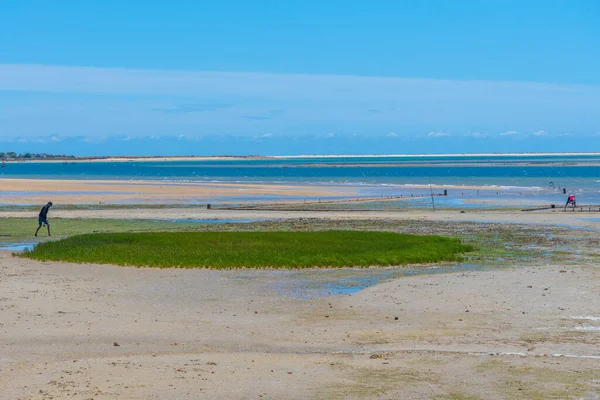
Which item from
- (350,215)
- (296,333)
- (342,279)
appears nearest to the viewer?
(296,333)

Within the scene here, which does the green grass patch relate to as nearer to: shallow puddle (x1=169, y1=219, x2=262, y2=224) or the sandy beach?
the sandy beach

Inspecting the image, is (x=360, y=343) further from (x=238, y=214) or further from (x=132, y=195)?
(x=132, y=195)

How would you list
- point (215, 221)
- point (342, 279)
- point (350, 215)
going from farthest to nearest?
point (350, 215) → point (215, 221) → point (342, 279)

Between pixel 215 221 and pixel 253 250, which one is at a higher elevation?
pixel 215 221

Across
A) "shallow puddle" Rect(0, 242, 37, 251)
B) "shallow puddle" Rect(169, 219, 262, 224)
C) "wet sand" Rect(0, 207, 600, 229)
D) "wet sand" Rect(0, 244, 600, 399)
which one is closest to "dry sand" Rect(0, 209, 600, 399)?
"wet sand" Rect(0, 244, 600, 399)

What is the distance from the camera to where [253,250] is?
29344 millimetres

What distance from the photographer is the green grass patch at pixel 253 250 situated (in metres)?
26.9

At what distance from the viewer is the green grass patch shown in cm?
2692

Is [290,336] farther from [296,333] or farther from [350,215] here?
[350,215]

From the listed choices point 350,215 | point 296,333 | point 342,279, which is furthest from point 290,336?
point 350,215

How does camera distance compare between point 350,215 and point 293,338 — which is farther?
point 350,215

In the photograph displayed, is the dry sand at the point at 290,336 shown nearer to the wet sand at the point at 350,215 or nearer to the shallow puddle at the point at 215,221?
the shallow puddle at the point at 215,221

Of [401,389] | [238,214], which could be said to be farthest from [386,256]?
[238,214]

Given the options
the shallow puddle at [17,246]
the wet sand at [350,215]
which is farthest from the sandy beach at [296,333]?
the wet sand at [350,215]
